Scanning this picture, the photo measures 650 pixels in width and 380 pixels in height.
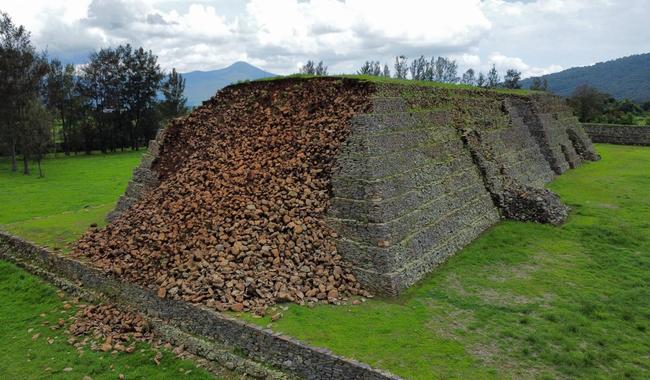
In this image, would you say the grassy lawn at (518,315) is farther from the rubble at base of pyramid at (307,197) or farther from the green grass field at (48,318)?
the green grass field at (48,318)

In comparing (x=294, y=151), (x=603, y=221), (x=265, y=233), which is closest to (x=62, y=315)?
(x=265, y=233)

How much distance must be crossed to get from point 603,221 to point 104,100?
2411 inches

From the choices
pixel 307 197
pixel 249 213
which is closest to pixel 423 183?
pixel 307 197

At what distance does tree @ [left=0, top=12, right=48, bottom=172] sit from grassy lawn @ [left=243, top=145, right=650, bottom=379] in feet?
137

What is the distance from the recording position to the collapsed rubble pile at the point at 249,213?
1216 cm

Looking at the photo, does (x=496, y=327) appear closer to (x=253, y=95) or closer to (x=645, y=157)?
(x=253, y=95)

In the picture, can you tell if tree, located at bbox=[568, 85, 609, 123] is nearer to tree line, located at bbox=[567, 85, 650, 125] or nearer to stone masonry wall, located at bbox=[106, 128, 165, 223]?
tree line, located at bbox=[567, 85, 650, 125]

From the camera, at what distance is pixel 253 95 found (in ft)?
61.3

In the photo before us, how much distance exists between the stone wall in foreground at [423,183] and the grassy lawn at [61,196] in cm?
1153

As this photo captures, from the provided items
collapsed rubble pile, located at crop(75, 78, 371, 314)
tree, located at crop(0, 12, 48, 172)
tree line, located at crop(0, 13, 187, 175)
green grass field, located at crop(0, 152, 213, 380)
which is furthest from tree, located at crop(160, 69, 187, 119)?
collapsed rubble pile, located at crop(75, 78, 371, 314)

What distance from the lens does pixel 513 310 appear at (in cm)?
1159

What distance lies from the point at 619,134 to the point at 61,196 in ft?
151

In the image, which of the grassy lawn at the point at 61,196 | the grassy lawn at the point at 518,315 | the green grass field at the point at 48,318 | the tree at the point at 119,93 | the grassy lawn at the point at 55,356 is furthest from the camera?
the tree at the point at 119,93

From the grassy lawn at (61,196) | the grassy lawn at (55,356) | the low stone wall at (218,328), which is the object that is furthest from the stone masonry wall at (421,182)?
the grassy lawn at (55,356)
